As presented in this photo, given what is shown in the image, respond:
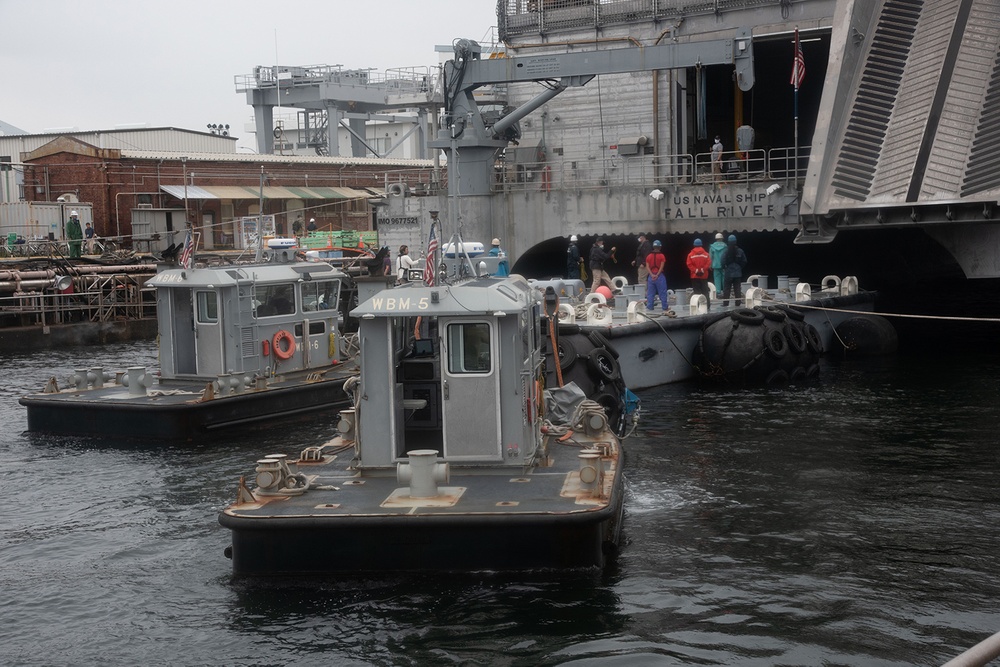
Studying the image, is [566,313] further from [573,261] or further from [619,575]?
[619,575]

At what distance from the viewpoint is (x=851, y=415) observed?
771 inches

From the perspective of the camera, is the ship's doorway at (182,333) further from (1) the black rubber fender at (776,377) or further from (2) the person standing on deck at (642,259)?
(2) the person standing on deck at (642,259)

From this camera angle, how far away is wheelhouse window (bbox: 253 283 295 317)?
19.1m

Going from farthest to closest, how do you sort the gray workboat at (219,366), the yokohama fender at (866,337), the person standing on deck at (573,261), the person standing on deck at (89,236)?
1. the person standing on deck at (89,236)
2. the person standing on deck at (573,261)
3. the yokohama fender at (866,337)
4. the gray workboat at (219,366)

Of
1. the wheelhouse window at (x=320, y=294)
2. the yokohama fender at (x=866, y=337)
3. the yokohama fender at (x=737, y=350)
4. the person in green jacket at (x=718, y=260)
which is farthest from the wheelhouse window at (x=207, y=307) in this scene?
the yokohama fender at (x=866, y=337)

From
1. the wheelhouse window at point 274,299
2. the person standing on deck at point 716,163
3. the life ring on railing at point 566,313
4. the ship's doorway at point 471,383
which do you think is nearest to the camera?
the ship's doorway at point 471,383

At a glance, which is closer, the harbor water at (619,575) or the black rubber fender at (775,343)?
the harbor water at (619,575)

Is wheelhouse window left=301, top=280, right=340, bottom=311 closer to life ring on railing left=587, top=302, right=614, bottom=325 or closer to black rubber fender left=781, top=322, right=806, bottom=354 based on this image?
life ring on railing left=587, top=302, right=614, bottom=325

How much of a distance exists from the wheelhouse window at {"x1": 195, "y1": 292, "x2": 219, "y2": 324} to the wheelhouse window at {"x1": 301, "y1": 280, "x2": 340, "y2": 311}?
1.69 metres

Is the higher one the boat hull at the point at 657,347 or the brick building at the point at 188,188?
the brick building at the point at 188,188

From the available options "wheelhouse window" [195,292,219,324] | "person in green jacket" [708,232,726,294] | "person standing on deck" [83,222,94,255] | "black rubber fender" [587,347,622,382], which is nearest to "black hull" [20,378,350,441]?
"wheelhouse window" [195,292,219,324]

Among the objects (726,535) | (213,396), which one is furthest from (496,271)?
(726,535)

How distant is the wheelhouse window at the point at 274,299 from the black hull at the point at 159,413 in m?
1.38

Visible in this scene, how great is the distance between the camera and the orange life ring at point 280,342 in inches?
768
